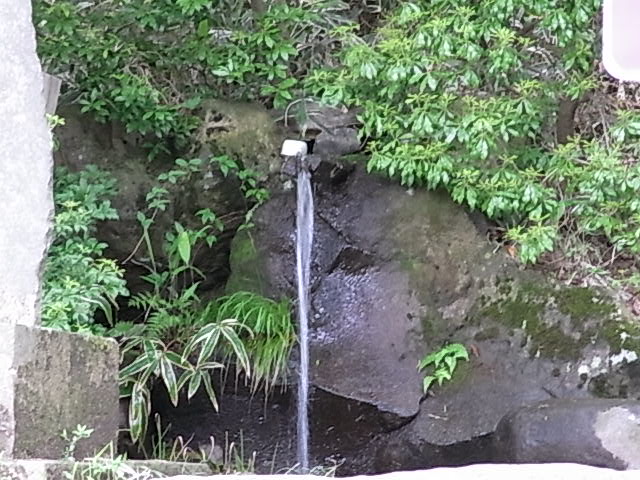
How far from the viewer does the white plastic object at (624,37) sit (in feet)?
4.07

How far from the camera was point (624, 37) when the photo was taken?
1242 millimetres

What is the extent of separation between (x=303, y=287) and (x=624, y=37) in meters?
4.95

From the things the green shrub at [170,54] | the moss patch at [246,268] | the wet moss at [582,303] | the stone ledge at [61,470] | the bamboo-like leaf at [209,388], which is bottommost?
the stone ledge at [61,470]

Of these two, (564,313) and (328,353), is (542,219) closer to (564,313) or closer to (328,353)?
(564,313)

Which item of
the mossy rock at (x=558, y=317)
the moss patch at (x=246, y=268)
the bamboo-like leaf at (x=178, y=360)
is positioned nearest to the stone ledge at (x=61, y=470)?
the bamboo-like leaf at (x=178, y=360)

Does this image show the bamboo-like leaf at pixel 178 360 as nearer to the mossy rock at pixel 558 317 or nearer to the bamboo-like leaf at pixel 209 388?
the bamboo-like leaf at pixel 209 388

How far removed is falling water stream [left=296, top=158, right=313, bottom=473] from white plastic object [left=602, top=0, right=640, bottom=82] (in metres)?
4.70

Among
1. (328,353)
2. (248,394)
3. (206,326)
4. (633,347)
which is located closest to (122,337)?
(206,326)

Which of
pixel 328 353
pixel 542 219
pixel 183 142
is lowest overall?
pixel 328 353

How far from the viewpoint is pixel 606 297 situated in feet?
19.1

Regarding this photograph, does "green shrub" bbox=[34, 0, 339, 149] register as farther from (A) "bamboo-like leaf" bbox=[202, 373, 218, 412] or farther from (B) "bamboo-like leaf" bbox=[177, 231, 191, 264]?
(A) "bamboo-like leaf" bbox=[202, 373, 218, 412]

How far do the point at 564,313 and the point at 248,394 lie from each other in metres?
2.14

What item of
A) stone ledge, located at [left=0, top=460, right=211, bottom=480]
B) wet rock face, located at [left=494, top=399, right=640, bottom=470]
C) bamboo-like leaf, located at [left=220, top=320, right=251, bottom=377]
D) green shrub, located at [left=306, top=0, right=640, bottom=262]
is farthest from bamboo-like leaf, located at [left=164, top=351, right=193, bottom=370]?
stone ledge, located at [left=0, top=460, right=211, bottom=480]

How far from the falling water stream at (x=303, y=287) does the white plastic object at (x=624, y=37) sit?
4.70m
